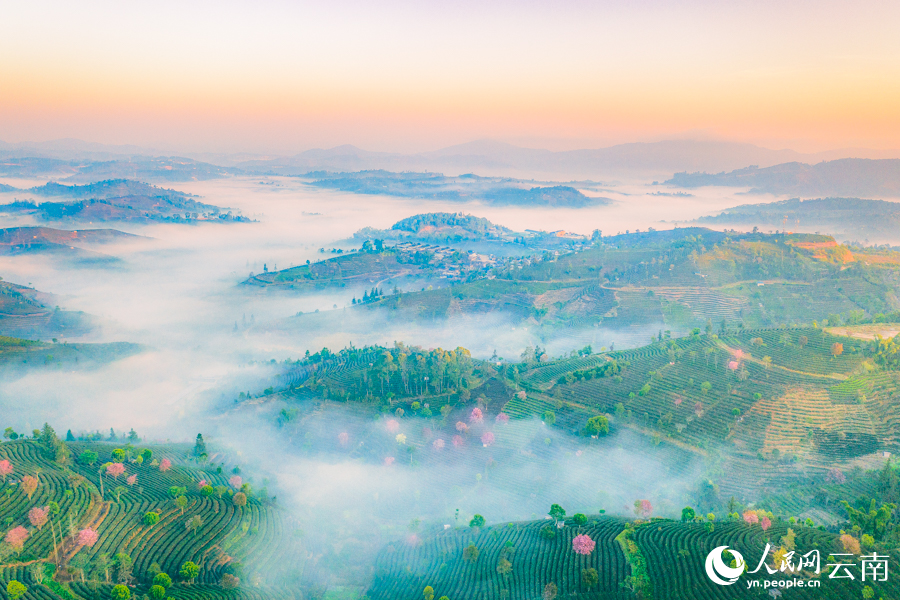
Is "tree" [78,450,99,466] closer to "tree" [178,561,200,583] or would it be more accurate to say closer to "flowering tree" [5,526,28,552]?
"flowering tree" [5,526,28,552]

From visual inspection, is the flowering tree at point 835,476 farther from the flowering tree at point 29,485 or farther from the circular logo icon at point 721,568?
the flowering tree at point 29,485

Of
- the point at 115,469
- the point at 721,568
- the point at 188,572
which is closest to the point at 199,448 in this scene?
the point at 115,469

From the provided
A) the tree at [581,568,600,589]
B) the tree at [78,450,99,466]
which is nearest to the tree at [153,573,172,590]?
the tree at [78,450,99,466]

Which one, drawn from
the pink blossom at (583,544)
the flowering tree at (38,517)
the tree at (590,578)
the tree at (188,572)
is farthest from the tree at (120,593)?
the pink blossom at (583,544)

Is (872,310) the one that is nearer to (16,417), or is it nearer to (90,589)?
(90,589)

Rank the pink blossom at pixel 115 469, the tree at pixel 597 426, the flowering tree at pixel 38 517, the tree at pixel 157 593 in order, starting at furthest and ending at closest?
1. the tree at pixel 597 426
2. the pink blossom at pixel 115 469
3. the flowering tree at pixel 38 517
4. the tree at pixel 157 593

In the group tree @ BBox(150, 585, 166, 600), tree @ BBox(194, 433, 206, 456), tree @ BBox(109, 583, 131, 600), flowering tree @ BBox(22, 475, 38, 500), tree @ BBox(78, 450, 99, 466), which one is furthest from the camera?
tree @ BBox(194, 433, 206, 456)

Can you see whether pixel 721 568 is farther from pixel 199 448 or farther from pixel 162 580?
pixel 199 448
